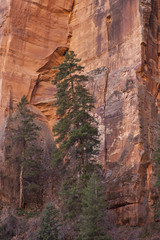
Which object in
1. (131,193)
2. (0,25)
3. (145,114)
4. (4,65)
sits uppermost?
(0,25)

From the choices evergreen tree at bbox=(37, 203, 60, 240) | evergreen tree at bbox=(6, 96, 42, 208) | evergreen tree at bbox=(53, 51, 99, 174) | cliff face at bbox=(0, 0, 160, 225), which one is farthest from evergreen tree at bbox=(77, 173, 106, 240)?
evergreen tree at bbox=(6, 96, 42, 208)

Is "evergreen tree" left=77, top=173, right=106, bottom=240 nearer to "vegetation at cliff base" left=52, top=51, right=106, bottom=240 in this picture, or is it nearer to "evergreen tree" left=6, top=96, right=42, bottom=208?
"vegetation at cliff base" left=52, top=51, right=106, bottom=240

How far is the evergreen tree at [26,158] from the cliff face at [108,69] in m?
1.56

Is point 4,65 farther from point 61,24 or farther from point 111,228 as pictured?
point 111,228

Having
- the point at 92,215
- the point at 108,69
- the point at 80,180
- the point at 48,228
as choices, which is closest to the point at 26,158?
the point at 80,180

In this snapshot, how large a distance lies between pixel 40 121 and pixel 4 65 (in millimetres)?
5618

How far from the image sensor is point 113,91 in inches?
1136

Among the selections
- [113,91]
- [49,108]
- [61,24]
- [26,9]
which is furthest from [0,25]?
[113,91]

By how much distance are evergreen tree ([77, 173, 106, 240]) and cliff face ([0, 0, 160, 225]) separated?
4494mm

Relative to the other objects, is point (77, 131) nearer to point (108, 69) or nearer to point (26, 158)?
point (26, 158)

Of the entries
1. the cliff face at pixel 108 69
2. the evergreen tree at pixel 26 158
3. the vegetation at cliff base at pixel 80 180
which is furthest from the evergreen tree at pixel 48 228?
the evergreen tree at pixel 26 158

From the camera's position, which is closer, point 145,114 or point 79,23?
point 145,114

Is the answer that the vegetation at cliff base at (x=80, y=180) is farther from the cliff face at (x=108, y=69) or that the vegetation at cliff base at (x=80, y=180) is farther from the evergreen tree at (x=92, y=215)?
the cliff face at (x=108, y=69)

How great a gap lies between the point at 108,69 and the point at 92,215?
14.6m
